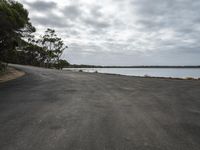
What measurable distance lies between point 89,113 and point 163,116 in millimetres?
2261

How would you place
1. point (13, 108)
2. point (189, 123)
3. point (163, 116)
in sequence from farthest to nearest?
1. point (13, 108)
2. point (163, 116)
3. point (189, 123)

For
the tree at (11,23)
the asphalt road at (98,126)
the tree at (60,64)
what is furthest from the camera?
the tree at (60,64)

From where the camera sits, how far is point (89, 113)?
20.1ft

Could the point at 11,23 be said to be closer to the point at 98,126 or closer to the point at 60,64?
the point at 98,126

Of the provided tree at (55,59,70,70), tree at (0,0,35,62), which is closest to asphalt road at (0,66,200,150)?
tree at (0,0,35,62)

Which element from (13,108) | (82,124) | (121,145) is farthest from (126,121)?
(13,108)

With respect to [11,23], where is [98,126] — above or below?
below

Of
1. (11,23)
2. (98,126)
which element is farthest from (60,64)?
(98,126)

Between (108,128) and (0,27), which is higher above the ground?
(0,27)

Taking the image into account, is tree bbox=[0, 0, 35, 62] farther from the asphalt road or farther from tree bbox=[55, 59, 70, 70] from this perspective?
tree bbox=[55, 59, 70, 70]

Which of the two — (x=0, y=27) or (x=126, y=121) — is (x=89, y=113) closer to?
(x=126, y=121)

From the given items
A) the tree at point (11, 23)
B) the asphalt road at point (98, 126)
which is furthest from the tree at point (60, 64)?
the asphalt road at point (98, 126)

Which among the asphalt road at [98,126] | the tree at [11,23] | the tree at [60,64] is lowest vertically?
the asphalt road at [98,126]

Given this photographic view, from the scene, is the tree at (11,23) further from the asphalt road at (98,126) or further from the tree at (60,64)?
the tree at (60,64)
